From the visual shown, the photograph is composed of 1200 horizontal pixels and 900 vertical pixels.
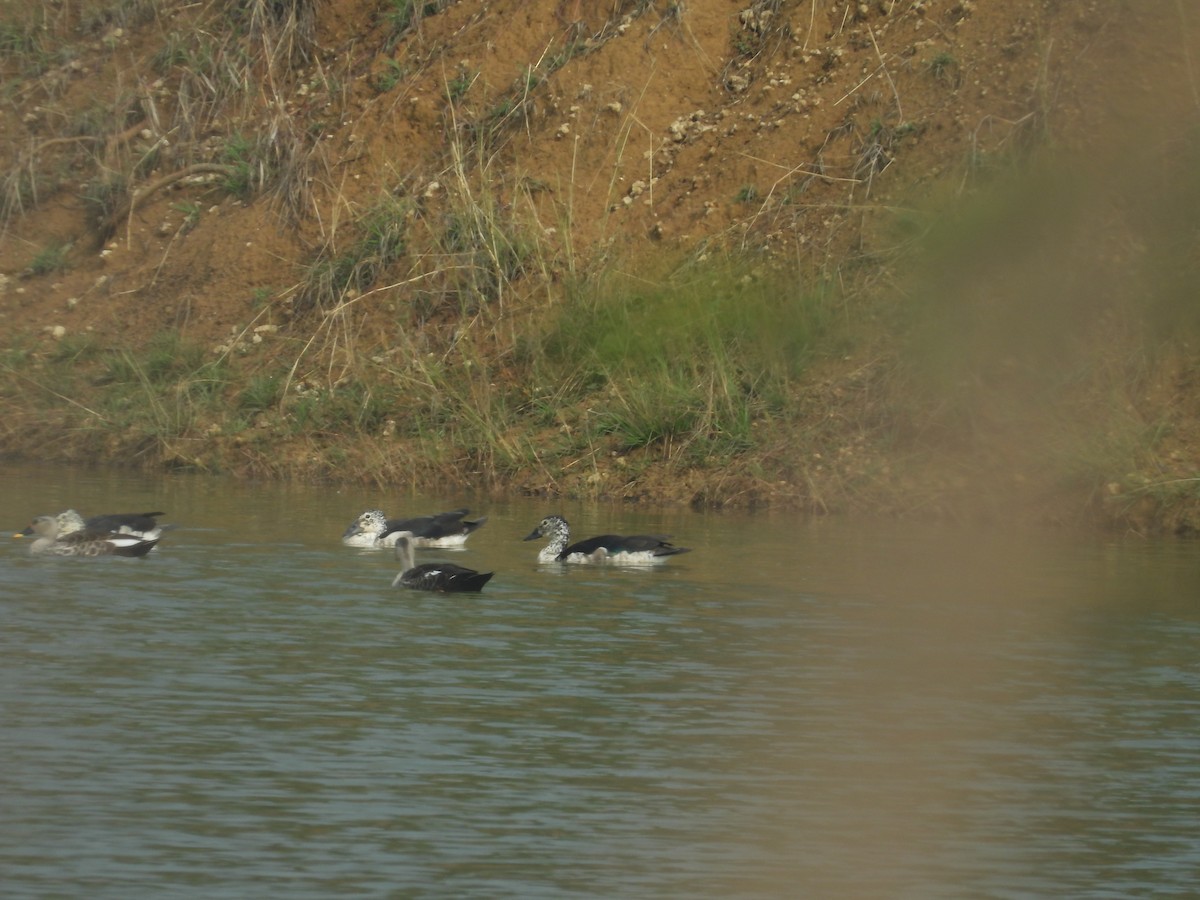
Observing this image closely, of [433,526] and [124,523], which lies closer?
[124,523]

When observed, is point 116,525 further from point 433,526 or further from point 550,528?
point 550,528

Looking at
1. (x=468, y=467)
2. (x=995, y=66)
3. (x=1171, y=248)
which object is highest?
(x=995, y=66)

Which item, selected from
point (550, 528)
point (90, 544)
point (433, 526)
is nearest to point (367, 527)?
point (433, 526)

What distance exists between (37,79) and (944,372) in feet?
50.1

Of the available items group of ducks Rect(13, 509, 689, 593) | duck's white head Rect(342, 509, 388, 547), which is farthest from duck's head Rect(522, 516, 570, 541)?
duck's white head Rect(342, 509, 388, 547)

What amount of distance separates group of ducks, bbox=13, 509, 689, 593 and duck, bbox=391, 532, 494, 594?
17 mm

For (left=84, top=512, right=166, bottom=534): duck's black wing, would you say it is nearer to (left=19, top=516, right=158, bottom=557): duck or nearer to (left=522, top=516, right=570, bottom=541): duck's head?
(left=19, top=516, right=158, bottom=557): duck

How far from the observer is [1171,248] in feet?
64.8

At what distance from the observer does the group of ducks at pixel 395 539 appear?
14.0 meters

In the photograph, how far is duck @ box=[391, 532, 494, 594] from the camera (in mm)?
12781

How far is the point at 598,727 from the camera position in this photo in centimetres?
898

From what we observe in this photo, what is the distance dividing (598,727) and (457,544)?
6.32 metres

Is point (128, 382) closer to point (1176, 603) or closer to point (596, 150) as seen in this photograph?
point (596, 150)

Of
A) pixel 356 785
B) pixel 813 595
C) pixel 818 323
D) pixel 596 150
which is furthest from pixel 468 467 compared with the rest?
pixel 356 785
